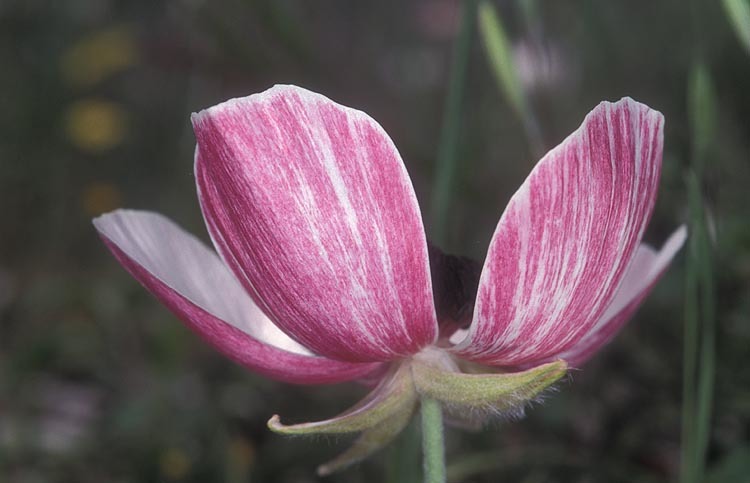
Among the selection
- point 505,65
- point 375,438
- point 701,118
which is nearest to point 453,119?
point 505,65

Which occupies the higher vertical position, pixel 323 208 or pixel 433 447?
pixel 323 208

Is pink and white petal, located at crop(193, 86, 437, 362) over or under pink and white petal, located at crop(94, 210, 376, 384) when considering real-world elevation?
over

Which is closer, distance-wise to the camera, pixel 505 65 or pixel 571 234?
pixel 571 234

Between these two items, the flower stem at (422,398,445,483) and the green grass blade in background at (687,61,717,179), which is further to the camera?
the green grass blade in background at (687,61,717,179)

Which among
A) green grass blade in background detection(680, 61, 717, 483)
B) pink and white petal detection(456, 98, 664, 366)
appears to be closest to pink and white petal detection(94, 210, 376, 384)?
pink and white petal detection(456, 98, 664, 366)

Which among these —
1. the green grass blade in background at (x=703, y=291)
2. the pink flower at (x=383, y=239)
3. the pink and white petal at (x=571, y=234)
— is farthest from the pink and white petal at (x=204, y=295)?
the green grass blade in background at (x=703, y=291)

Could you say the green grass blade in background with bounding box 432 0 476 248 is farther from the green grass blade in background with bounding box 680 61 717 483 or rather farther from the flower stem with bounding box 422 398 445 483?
the flower stem with bounding box 422 398 445 483

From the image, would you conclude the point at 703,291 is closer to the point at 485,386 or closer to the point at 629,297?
the point at 629,297

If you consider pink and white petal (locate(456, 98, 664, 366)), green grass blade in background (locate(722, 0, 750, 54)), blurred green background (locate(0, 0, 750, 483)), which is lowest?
blurred green background (locate(0, 0, 750, 483))
